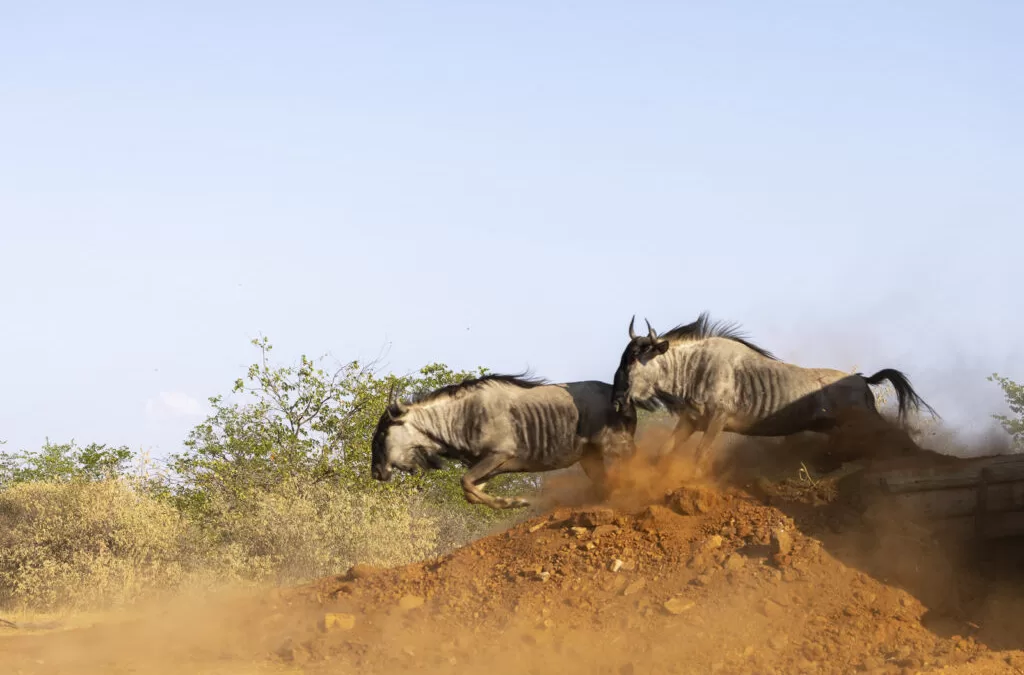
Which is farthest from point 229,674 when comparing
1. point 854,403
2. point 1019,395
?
point 1019,395

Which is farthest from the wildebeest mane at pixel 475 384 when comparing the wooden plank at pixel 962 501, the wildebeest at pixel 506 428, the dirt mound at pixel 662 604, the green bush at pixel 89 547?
the green bush at pixel 89 547

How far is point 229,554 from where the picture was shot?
1738 centimetres

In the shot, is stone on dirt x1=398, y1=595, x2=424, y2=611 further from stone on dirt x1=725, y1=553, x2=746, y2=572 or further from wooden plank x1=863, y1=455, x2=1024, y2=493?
wooden plank x1=863, y1=455, x2=1024, y2=493

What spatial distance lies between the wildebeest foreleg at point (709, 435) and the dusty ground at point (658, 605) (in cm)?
26

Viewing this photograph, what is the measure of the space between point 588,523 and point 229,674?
3.72 m

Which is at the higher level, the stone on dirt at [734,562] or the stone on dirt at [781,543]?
the stone on dirt at [781,543]

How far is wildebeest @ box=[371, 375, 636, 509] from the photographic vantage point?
41.1 ft

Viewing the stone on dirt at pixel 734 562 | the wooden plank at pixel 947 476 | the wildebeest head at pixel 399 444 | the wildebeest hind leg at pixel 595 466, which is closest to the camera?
the stone on dirt at pixel 734 562

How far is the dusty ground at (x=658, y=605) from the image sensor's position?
8570 mm

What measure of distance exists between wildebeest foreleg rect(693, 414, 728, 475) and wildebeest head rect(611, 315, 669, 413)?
79cm

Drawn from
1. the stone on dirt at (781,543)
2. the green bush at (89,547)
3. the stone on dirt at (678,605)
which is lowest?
the green bush at (89,547)

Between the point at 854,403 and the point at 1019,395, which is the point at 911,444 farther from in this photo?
the point at 1019,395

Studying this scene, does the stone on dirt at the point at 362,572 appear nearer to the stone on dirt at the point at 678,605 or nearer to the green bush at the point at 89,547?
the stone on dirt at the point at 678,605

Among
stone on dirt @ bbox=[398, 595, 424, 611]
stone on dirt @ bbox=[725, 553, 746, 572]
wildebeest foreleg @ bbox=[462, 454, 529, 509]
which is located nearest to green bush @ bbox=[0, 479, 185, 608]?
wildebeest foreleg @ bbox=[462, 454, 529, 509]
